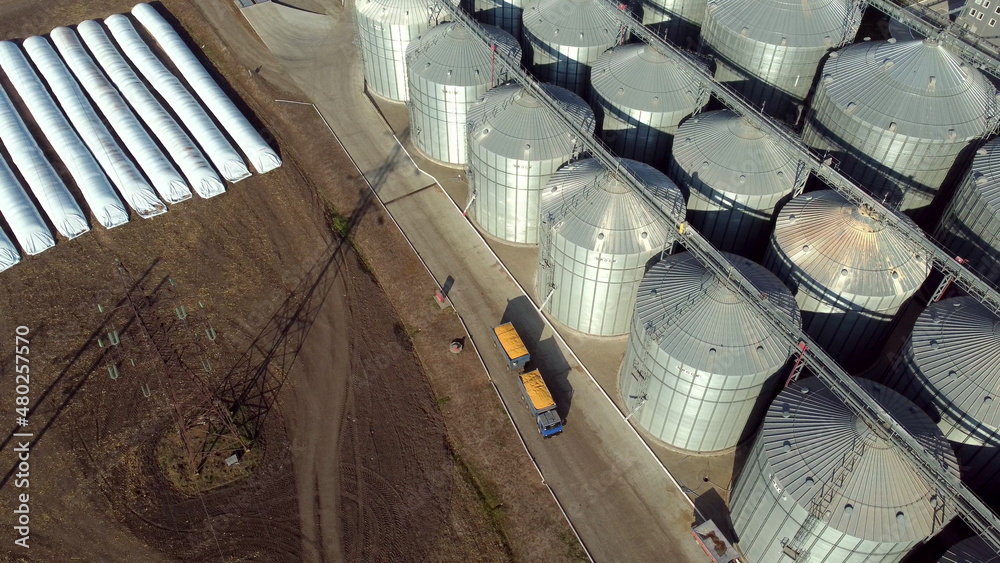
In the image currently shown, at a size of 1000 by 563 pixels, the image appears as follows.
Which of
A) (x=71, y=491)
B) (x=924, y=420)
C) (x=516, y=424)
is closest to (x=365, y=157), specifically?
(x=516, y=424)

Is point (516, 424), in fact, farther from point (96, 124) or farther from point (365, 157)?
point (96, 124)

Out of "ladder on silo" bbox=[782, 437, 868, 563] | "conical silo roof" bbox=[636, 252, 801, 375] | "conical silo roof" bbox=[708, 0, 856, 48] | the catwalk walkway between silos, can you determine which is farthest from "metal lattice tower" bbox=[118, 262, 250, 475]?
"conical silo roof" bbox=[708, 0, 856, 48]

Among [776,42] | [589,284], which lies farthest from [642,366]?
[776,42]

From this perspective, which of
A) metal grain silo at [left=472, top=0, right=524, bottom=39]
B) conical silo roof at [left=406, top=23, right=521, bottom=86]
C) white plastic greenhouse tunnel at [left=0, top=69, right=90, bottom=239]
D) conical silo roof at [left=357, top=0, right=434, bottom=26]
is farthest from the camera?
metal grain silo at [left=472, top=0, right=524, bottom=39]

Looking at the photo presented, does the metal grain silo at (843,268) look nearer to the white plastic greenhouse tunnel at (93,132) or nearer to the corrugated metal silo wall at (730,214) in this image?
the corrugated metal silo wall at (730,214)

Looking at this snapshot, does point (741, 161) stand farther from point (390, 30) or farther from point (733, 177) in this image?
point (390, 30)

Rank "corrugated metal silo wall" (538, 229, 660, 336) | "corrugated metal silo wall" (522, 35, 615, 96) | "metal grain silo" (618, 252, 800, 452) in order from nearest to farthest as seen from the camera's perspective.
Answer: "metal grain silo" (618, 252, 800, 452) → "corrugated metal silo wall" (538, 229, 660, 336) → "corrugated metal silo wall" (522, 35, 615, 96)

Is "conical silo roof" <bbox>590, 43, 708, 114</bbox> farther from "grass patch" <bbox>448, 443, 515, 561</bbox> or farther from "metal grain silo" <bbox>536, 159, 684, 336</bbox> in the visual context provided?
"grass patch" <bbox>448, 443, 515, 561</bbox>
